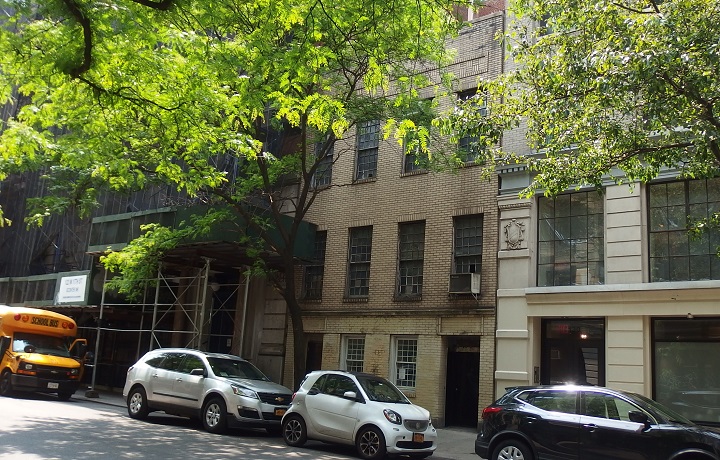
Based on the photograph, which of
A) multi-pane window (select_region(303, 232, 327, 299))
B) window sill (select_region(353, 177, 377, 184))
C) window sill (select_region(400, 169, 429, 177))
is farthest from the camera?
multi-pane window (select_region(303, 232, 327, 299))

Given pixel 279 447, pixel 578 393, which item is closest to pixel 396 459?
pixel 279 447

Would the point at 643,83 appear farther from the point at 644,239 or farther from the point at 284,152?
the point at 284,152

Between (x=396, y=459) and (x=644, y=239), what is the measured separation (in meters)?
7.50

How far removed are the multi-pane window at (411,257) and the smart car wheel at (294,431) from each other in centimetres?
632

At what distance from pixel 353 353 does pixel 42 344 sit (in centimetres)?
969

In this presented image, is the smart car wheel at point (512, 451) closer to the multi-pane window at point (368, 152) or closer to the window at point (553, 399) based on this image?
the window at point (553, 399)

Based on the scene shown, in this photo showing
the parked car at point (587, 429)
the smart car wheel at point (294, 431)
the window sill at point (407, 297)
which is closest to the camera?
the parked car at point (587, 429)

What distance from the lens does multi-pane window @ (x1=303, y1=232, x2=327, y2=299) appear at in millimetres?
20781

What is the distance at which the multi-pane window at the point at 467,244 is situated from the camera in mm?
17406

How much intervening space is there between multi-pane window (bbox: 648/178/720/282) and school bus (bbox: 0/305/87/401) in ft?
53.9

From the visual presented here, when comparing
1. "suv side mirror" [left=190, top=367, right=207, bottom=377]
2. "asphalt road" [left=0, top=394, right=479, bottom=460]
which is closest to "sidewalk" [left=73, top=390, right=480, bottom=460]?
"asphalt road" [left=0, top=394, right=479, bottom=460]

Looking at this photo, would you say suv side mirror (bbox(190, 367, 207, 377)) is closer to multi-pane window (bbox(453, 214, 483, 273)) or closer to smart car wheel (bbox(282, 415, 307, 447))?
smart car wheel (bbox(282, 415, 307, 447))

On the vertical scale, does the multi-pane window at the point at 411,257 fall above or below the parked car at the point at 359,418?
above

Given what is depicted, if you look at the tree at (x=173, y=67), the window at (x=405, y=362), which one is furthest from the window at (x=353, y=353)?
the tree at (x=173, y=67)
